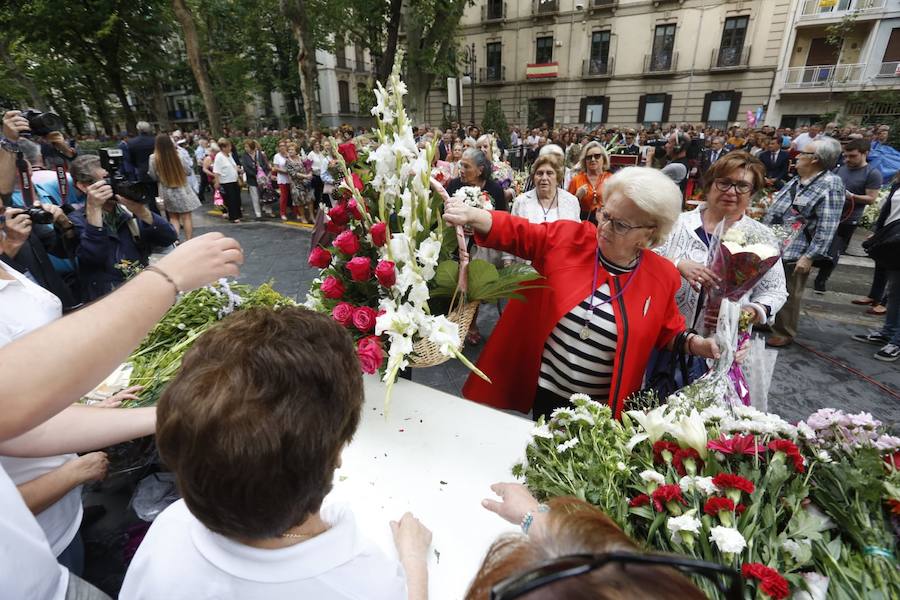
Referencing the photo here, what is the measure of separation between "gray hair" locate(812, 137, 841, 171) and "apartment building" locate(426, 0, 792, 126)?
2274 cm

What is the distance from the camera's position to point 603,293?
6.36ft

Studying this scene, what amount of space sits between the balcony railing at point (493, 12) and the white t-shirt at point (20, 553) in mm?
34916

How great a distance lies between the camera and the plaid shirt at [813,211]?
4.12 m

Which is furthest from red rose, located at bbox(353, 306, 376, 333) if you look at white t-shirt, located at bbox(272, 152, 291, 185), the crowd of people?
white t-shirt, located at bbox(272, 152, 291, 185)

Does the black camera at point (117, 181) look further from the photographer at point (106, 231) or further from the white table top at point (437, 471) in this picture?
the white table top at point (437, 471)

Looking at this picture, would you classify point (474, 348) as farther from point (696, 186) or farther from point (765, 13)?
point (765, 13)

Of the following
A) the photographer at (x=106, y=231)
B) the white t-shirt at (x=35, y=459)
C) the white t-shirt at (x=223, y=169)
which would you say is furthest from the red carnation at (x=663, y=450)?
the white t-shirt at (x=223, y=169)

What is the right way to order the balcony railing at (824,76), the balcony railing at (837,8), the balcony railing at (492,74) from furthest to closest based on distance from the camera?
the balcony railing at (492,74), the balcony railing at (824,76), the balcony railing at (837,8)

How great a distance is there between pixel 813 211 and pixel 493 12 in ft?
104

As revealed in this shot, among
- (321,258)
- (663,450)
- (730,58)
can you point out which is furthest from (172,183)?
(730,58)

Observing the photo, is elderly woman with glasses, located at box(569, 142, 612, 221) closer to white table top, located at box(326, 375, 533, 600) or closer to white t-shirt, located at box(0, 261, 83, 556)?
white table top, located at box(326, 375, 533, 600)

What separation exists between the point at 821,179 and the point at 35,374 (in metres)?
5.58

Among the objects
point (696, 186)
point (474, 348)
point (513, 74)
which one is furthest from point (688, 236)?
point (513, 74)

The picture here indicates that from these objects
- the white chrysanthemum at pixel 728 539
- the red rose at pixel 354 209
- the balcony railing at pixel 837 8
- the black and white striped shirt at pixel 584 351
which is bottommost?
the black and white striped shirt at pixel 584 351
